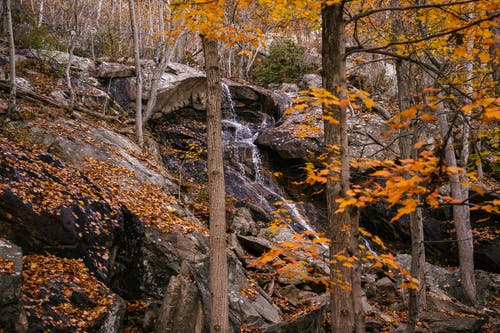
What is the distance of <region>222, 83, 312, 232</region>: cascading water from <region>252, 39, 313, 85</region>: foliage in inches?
232

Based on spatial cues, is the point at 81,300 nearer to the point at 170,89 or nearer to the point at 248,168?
the point at 248,168

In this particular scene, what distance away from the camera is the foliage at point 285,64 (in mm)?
21125

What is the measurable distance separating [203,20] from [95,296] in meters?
4.03

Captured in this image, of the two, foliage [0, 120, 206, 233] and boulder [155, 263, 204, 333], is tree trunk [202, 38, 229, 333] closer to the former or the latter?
boulder [155, 263, 204, 333]

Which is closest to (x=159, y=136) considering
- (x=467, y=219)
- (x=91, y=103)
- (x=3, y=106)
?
(x=91, y=103)

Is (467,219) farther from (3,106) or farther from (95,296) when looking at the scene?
(3,106)

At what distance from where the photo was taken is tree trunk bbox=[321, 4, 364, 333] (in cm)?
344

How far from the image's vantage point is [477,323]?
6.85m

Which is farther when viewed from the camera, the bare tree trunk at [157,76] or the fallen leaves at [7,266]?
the bare tree trunk at [157,76]

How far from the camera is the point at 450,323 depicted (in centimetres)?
684

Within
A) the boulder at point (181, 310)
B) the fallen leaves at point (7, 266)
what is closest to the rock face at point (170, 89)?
the boulder at point (181, 310)

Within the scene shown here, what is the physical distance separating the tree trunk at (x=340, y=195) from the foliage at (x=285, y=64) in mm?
17918

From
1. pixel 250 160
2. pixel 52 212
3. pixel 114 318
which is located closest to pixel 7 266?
pixel 52 212

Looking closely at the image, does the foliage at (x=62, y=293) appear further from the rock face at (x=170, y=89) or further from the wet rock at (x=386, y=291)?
the rock face at (x=170, y=89)
